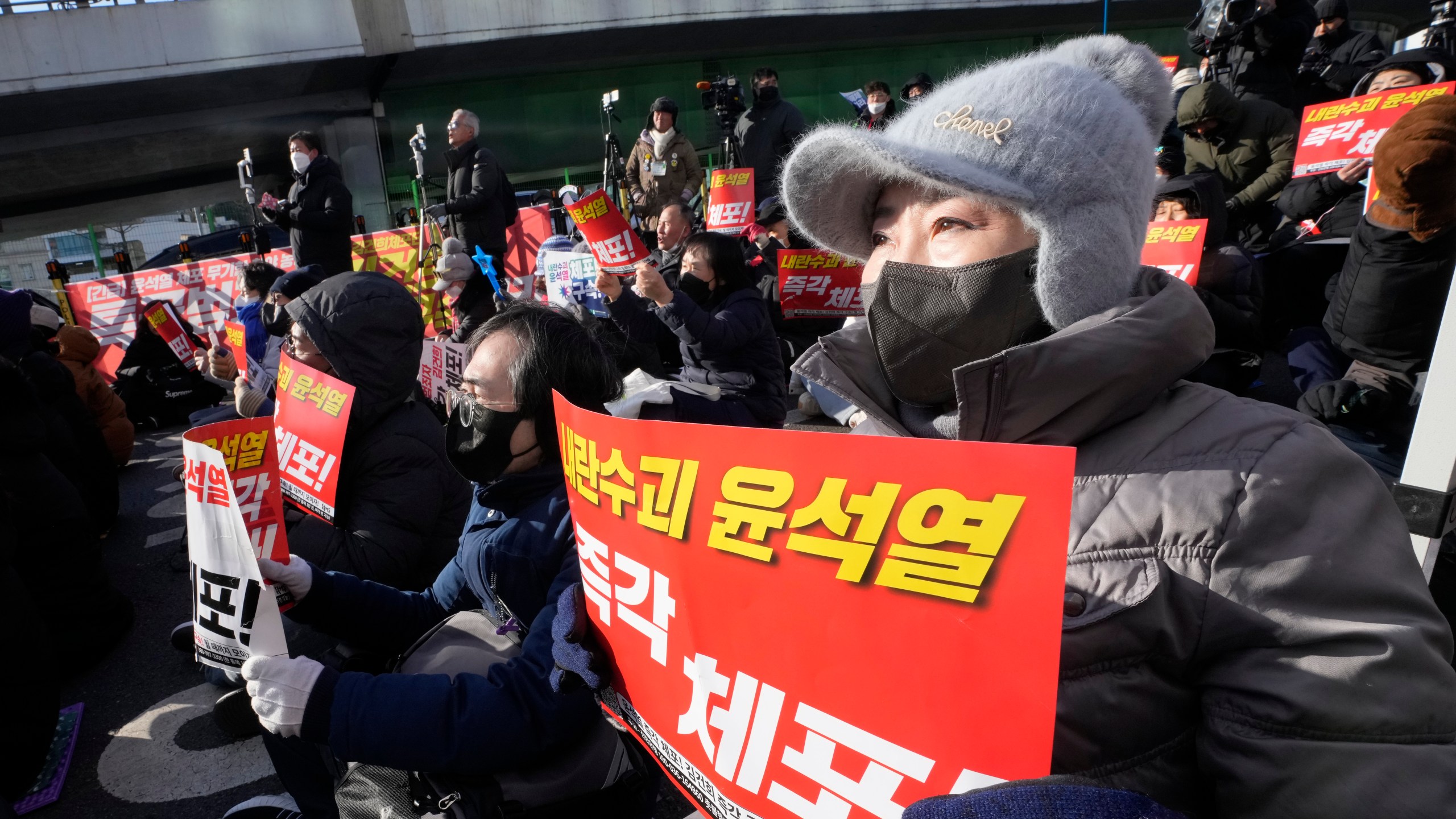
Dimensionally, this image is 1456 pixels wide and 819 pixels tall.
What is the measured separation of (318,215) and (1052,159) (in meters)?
7.51

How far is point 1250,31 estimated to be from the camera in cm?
573

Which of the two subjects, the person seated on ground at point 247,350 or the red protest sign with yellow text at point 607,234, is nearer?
the red protest sign with yellow text at point 607,234

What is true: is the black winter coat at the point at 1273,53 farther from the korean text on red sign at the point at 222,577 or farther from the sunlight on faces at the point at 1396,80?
the korean text on red sign at the point at 222,577

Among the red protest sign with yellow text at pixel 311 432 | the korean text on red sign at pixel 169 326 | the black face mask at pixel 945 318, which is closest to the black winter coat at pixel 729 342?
the red protest sign with yellow text at pixel 311 432

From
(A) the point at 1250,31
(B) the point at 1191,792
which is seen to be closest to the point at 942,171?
(B) the point at 1191,792

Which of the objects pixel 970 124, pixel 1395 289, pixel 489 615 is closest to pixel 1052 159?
pixel 970 124

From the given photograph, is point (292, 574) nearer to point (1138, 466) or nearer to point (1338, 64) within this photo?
point (1138, 466)

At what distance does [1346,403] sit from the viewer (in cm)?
252

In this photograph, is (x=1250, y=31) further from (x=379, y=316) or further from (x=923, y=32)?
(x=923, y=32)

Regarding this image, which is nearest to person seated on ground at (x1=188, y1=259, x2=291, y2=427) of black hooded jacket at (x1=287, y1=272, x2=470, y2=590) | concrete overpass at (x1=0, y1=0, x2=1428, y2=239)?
black hooded jacket at (x1=287, y1=272, x2=470, y2=590)

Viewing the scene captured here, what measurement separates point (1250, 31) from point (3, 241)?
2522 cm

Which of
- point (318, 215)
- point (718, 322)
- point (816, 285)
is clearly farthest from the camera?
point (318, 215)

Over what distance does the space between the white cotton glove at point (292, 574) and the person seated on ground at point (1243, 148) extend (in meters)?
5.34

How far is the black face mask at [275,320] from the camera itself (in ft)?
16.0
